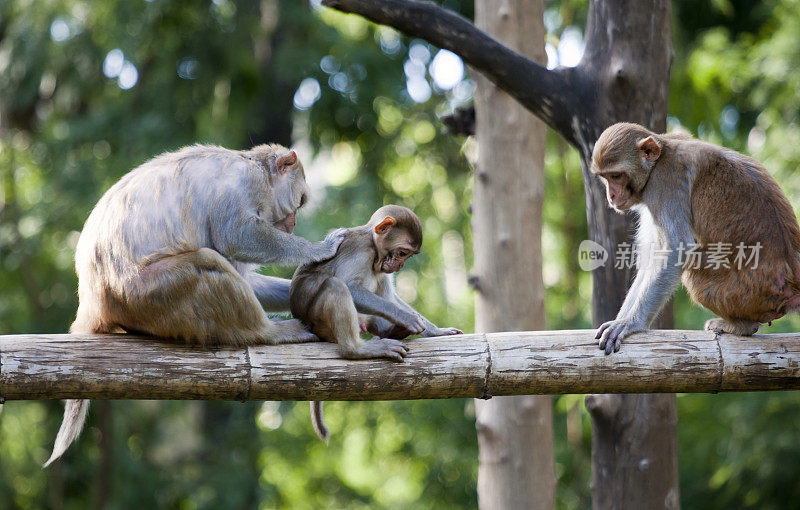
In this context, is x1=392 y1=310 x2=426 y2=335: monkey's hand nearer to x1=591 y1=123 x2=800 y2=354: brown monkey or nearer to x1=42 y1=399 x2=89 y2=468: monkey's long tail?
x1=591 y1=123 x2=800 y2=354: brown monkey

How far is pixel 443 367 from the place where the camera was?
4281 millimetres

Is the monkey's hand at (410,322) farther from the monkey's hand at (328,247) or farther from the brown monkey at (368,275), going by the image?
the monkey's hand at (328,247)

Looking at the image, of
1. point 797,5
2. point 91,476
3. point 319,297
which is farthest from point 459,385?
point 91,476

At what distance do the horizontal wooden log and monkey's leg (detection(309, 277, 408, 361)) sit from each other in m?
0.06

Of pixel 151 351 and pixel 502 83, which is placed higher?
pixel 502 83

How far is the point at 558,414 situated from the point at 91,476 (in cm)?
651

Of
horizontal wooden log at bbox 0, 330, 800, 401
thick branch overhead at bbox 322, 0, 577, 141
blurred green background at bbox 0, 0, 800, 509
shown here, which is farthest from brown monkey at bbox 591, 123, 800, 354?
blurred green background at bbox 0, 0, 800, 509

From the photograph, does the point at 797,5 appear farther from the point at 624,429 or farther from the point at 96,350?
the point at 96,350

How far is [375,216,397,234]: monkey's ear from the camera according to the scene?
4566 millimetres

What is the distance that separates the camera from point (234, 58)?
10.4m

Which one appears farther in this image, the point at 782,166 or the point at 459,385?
the point at 782,166

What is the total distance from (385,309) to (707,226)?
195 cm

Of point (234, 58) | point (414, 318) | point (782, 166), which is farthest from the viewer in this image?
point (234, 58)

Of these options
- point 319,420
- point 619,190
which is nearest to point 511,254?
point 619,190
